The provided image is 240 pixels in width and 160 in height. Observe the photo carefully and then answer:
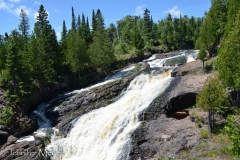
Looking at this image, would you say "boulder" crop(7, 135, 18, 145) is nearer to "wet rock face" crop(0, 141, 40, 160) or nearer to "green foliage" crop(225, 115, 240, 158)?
"wet rock face" crop(0, 141, 40, 160)

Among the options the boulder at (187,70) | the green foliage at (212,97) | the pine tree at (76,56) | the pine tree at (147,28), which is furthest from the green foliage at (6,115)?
the pine tree at (147,28)

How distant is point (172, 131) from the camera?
78.3ft

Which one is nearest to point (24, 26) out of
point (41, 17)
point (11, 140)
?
point (41, 17)

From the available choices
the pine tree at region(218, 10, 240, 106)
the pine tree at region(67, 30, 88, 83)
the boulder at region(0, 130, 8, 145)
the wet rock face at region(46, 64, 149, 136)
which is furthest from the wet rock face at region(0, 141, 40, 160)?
the pine tree at region(67, 30, 88, 83)

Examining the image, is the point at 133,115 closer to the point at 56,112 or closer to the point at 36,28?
the point at 56,112

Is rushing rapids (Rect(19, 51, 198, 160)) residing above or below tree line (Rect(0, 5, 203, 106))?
below

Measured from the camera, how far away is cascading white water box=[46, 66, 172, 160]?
25.5 meters

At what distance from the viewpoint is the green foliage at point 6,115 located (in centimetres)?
3244

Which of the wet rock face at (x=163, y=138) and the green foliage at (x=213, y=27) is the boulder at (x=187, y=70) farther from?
the wet rock face at (x=163, y=138)

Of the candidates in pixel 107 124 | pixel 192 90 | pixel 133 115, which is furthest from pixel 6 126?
pixel 192 90

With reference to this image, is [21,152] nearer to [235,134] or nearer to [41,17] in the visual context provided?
[235,134]

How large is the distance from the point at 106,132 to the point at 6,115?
15456mm

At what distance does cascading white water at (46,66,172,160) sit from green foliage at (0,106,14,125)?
804 centimetres

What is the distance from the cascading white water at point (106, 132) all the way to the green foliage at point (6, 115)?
804 centimetres
